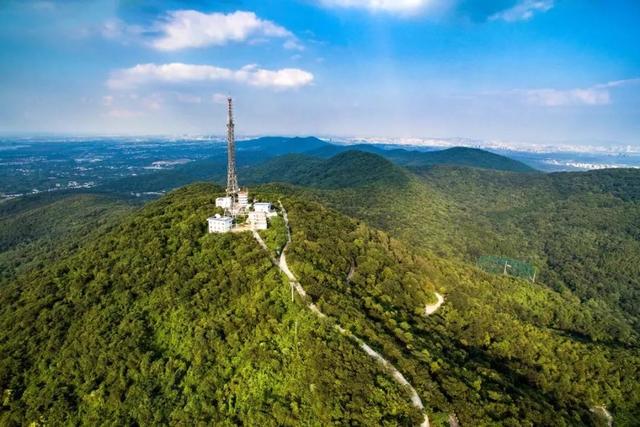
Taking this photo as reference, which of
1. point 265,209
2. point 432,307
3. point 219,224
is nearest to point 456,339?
point 432,307

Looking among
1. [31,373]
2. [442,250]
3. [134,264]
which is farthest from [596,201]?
[31,373]

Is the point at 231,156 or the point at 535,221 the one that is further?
the point at 535,221

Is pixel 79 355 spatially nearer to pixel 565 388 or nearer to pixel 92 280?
pixel 92 280

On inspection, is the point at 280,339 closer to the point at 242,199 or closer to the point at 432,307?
the point at 432,307

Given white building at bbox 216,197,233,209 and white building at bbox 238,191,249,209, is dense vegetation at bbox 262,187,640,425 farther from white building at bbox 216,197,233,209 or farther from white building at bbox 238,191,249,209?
white building at bbox 216,197,233,209

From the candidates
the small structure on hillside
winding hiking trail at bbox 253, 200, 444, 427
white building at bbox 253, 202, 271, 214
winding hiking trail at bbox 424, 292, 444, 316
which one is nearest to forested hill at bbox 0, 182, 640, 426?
winding hiking trail at bbox 253, 200, 444, 427

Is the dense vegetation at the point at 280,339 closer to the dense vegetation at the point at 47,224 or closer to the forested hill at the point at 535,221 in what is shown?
the forested hill at the point at 535,221
